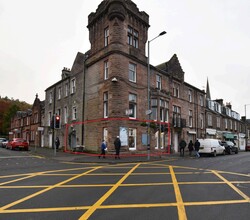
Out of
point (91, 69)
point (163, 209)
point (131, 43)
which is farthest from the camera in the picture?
point (91, 69)

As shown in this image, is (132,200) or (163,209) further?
(132,200)

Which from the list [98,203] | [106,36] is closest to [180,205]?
[98,203]

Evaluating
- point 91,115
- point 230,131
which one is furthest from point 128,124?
point 230,131

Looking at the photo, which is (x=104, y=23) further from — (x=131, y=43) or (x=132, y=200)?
(x=132, y=200)

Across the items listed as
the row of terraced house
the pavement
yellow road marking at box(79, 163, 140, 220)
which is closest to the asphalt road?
yellow road marking at box(79, 163, 140, 220)

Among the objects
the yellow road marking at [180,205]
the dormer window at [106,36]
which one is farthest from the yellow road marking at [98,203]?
the dormer window at [106,36]

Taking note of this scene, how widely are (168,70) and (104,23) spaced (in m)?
9.95

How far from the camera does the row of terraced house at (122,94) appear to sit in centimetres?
2341

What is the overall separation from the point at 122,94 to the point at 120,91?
361mm

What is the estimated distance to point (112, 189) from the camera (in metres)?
8.34

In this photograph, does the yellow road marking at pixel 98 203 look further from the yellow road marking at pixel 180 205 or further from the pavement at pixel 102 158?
the pavement at pixel 102 158

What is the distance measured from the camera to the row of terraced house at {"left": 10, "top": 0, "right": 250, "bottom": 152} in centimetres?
2341

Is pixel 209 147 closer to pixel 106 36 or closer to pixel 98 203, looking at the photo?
pixel 106 36

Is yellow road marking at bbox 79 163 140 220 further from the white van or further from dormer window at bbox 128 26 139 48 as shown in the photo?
the white van
